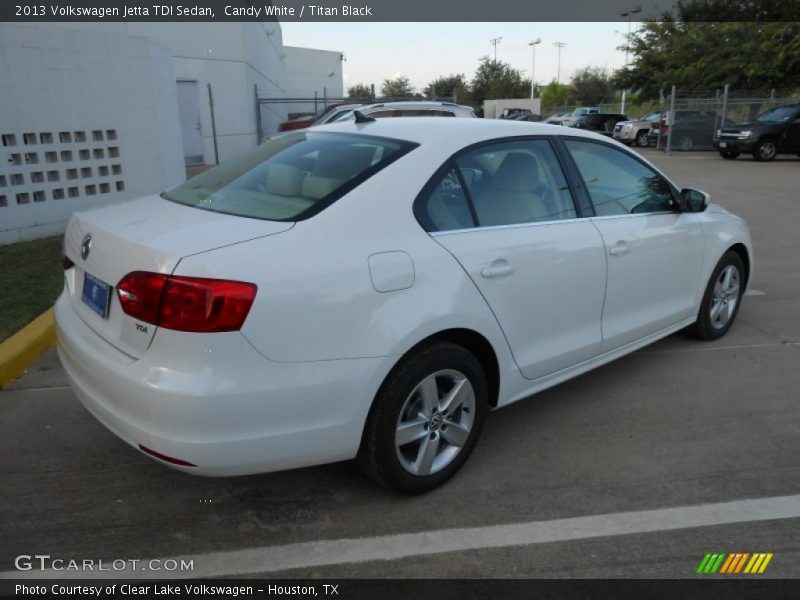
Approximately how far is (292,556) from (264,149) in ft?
6.88

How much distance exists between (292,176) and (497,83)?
64.1m

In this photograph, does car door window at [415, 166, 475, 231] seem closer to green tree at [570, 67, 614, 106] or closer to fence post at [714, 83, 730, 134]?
fence post at [714, 83, 730, 134]

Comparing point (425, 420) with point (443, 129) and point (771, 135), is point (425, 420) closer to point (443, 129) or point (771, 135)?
point (443, 129)

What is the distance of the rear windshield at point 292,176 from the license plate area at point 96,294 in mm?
552

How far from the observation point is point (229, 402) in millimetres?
2338

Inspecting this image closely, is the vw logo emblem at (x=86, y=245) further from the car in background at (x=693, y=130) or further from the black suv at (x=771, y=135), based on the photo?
the car in background at (x=693, y=130)

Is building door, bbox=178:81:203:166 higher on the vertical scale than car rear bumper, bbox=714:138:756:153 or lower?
higher

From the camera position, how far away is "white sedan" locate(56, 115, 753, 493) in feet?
7.75

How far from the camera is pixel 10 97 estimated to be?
756 centimetres

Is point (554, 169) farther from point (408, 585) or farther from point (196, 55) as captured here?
point (196, 55)

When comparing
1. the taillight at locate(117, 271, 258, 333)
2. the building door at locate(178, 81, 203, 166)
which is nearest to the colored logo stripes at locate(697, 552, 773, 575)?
the taillight at locate(117, 271, 258, 333)

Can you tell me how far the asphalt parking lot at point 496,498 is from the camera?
104 inches

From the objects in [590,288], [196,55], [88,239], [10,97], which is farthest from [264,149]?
[196,55]

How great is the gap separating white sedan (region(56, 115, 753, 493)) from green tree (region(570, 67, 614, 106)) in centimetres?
6342
